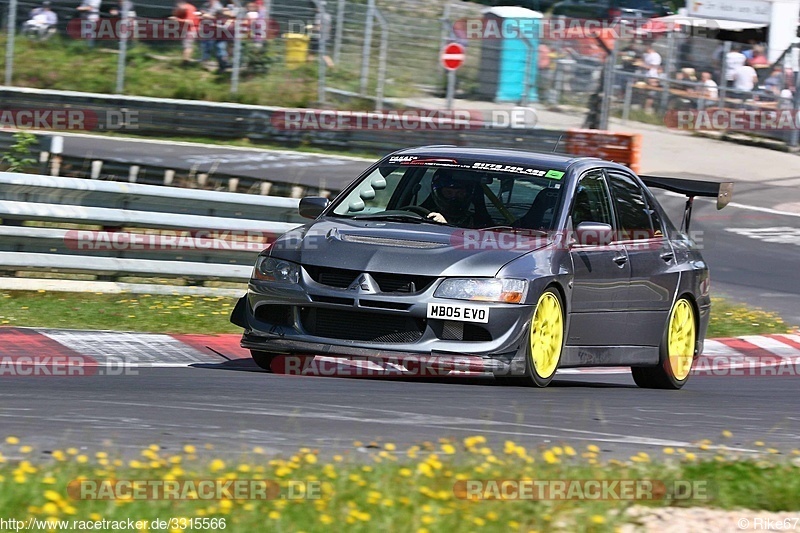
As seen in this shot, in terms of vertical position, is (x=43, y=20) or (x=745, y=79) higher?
(x=43, y=20)

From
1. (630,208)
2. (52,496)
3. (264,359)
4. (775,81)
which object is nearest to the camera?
(52,496)

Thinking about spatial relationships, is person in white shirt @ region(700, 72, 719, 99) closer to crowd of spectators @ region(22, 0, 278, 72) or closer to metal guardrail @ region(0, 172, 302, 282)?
crowd of spectators @ region(22, 0, 278, 72)

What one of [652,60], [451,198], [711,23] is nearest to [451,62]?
[652,60]

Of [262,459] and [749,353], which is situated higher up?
[262,459]

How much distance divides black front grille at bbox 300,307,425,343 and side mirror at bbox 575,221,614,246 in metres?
1.32

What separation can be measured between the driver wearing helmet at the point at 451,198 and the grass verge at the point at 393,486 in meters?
2.74

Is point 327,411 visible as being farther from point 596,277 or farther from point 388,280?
point 596,277

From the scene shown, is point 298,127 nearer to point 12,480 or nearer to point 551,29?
point 551,29

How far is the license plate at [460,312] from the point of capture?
24.5ft

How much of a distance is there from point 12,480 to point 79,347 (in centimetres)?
443

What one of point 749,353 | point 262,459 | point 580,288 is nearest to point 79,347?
point 580,288

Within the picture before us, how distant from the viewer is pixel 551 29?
27609mm

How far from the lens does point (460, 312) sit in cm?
749

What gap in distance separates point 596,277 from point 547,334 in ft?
2.21
